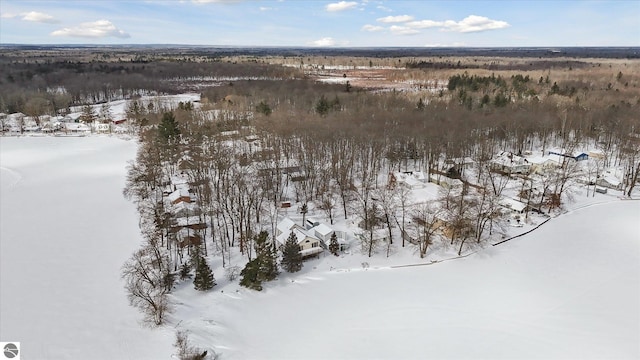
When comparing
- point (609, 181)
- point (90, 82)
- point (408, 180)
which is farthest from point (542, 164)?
point (90, 82)

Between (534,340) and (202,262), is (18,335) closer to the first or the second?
(202,262)

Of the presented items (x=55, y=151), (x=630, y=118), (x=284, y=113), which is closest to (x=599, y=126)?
(x=630, y=118)

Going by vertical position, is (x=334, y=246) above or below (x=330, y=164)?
below

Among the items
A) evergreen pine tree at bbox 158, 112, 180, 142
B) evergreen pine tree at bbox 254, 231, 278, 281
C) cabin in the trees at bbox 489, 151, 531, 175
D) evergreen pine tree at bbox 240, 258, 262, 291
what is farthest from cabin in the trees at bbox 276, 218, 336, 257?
evergreen pine tree at bbox 158, 112, 180, 142

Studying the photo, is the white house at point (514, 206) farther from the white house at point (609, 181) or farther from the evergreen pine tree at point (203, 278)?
the evergreen pine tree at point (203, 278)

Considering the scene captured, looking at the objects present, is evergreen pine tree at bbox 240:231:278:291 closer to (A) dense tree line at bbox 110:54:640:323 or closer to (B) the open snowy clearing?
(A) dense tree line at bbox 110:54:640:323

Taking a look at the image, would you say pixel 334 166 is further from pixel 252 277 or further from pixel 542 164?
pixel 542 164
